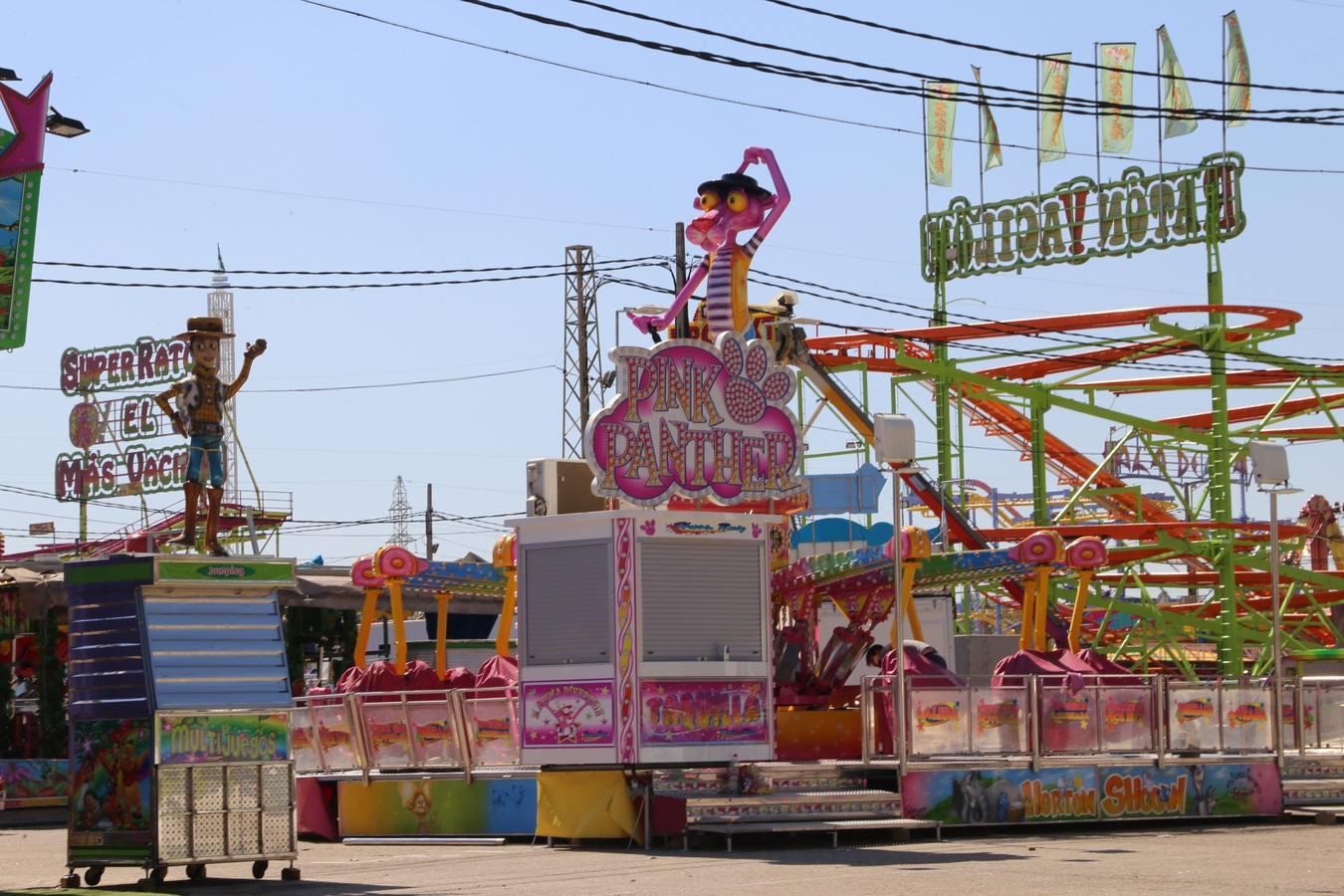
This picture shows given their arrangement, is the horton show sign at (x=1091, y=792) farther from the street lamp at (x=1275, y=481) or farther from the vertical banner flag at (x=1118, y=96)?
the vertical banner flag at (x=1118, y=96)

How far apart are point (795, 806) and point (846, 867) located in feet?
8.60

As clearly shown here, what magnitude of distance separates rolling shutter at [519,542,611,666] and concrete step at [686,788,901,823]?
170 cm

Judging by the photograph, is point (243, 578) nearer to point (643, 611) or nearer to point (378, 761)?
point (643, 611)

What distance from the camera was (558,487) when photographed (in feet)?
69.3

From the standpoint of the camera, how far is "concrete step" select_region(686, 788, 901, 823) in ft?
62.1

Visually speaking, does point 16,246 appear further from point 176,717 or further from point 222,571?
point 176,717

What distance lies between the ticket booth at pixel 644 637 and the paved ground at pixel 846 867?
3.50ft

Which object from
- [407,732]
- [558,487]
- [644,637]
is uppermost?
[558,487]

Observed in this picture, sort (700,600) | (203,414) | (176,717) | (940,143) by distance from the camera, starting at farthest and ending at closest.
Answer: (940,143), (700,600), (203,414), (176,717)

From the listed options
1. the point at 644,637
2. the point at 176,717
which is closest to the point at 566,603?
the point at 644,637

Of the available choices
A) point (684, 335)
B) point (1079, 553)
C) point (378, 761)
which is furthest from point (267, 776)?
point (1079, 553)

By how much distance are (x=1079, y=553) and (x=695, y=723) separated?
7275 mm

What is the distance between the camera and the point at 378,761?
22.3m

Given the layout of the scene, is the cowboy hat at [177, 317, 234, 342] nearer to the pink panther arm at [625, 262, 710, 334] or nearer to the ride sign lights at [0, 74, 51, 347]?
the ride sign lights at [0, 74, 51, 347]
